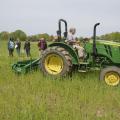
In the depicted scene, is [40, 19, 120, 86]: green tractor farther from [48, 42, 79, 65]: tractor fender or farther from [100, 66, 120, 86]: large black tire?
[100, 66, 120, 86]: large black tire

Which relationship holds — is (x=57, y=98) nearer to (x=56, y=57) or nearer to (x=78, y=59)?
(x=78, y=59)

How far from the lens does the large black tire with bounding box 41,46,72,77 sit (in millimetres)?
11938

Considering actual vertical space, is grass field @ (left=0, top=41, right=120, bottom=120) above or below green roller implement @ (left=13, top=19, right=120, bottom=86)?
below

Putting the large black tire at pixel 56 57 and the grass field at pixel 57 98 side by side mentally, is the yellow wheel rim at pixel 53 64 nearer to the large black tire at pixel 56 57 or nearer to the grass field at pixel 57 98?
the large black tire at pixel 56 57

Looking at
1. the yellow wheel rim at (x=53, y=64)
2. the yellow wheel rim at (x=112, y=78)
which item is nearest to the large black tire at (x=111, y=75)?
the yellow wheel rim at (x=112, y=78)

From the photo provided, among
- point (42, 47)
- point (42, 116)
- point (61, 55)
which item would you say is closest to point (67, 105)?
point (42, 116)

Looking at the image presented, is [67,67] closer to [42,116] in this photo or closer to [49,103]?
[49,103]

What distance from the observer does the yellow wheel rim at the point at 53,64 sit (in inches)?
482

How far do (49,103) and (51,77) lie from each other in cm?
320

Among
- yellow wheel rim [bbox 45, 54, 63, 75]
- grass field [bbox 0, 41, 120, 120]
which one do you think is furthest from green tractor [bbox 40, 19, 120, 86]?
grass field [bbox 0, 41, 120, 120]

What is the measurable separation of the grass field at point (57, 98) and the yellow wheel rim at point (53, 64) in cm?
39

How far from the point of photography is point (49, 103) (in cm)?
867

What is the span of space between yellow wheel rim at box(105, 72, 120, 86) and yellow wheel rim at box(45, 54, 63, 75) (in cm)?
161

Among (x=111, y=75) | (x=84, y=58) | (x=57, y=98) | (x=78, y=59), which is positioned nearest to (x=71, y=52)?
(x=78, y=59)
